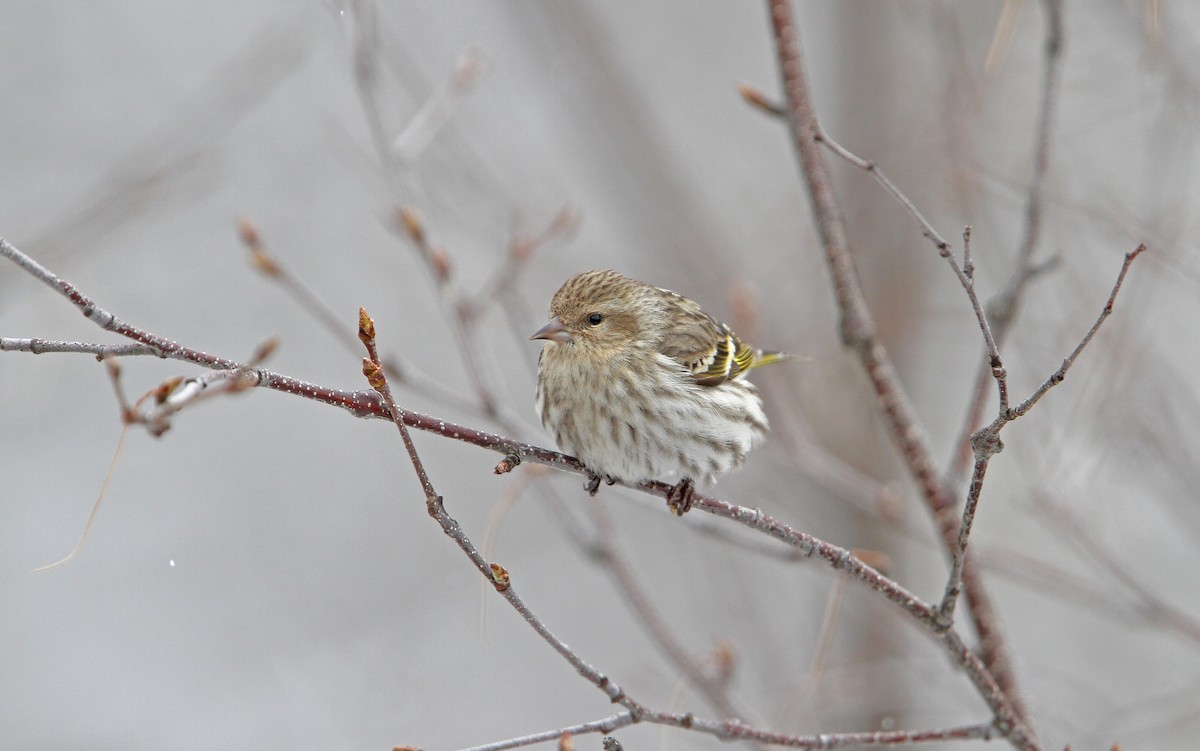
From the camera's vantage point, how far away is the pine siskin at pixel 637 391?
3.81m

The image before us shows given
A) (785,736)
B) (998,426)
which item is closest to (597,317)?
(785,736)

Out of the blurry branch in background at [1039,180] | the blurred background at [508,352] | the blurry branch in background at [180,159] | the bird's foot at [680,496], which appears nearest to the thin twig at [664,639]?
the bird's foot at [680,496]

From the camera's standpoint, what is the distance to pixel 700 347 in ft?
14.1

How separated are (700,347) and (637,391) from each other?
464 millimetres

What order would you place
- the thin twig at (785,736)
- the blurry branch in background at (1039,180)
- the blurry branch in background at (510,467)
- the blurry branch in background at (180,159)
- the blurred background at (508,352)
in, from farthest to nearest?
the blurred background at (508,352)
the blurry branch in background at (180,159)
the blurry branch in background at (1039,180)
the thin twig at (785,736)
the blurry branch in background at (510,467)

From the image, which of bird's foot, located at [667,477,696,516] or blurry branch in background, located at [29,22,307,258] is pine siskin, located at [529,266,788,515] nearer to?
bird's foot, located at [667,477,696,516]

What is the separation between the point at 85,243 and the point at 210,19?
5093 millimetres

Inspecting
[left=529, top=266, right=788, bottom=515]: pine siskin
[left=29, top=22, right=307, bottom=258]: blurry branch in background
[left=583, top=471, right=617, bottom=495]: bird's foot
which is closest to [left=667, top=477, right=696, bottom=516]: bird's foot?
[left=529, top=266, right=788, bottom=515]: pine siskin

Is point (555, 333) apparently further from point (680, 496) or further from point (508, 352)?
point (508, 352)

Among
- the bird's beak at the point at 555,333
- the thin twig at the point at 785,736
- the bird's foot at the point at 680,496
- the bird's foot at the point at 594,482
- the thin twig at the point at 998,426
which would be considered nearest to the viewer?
the thin twig at the point at 998,426

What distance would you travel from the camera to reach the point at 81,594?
8570 millimetres

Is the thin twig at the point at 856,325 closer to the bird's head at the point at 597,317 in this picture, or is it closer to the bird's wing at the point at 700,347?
the bird's wing at the point at 700,347

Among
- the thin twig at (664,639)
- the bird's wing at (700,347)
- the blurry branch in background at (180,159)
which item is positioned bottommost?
the thin twig at (664,639)

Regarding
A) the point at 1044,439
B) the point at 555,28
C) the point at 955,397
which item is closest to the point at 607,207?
the point at 555,28
